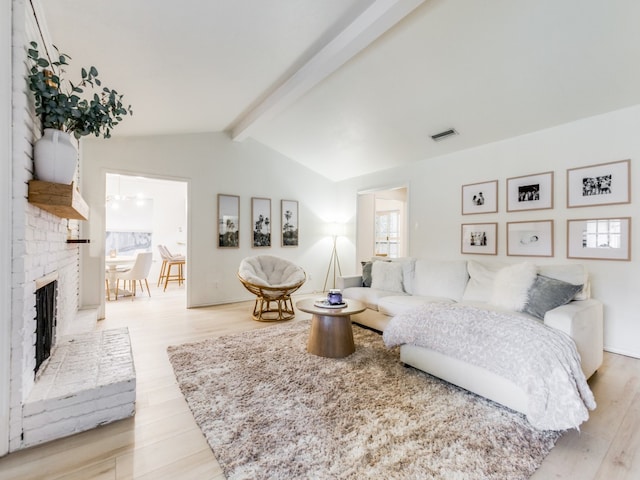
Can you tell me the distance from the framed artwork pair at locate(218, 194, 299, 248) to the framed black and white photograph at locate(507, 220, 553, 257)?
3614mm

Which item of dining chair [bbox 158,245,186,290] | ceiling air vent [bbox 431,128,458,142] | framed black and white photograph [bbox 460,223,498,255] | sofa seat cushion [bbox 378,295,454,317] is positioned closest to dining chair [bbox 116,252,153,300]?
dining chair [bbox 158,245,186,290]

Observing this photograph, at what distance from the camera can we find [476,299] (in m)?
2.99

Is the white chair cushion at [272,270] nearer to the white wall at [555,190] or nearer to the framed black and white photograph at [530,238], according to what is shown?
the white wall at [555,190]

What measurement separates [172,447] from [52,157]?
5.69 feet

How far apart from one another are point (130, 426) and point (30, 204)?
4.59 ft

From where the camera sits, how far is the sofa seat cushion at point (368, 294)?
3461 millimetres

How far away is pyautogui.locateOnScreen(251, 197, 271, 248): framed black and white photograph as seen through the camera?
207 inches

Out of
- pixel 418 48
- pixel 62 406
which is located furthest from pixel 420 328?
pixel 418 48

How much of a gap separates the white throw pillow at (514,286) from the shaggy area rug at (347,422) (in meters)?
0.89

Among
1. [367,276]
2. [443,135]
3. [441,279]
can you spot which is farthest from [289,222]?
[441,279]

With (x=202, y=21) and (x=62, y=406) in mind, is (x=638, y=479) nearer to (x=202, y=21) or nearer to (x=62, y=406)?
(x=62, y=406)

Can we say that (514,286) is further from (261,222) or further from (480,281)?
(261,222)

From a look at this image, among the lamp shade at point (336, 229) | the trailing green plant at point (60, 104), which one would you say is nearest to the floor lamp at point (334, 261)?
the lamp shade at point (336, 229)

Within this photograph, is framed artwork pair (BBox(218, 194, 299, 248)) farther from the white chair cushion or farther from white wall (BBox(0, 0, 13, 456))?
white wall (BBox(0, 0, 13, 456))
